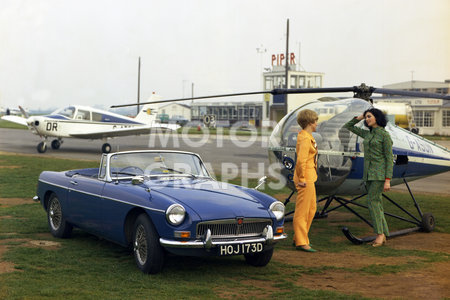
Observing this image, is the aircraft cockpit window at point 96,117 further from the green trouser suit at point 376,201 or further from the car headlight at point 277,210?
the car headlight at point 277,210

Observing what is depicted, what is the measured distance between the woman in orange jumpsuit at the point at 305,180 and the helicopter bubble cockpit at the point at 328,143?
116 cm

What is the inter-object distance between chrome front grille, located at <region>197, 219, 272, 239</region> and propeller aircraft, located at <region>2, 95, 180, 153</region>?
23073 millimetres

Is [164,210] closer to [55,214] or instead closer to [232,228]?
[232,228]

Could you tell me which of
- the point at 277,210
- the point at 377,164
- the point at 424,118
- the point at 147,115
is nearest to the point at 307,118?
the point at 377,164

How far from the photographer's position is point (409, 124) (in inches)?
1902

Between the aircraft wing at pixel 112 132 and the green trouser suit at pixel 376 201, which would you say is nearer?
the green trouser suit at pixel 376 201

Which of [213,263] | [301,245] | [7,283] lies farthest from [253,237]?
[7,283]

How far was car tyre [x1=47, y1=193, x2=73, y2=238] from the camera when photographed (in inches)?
325

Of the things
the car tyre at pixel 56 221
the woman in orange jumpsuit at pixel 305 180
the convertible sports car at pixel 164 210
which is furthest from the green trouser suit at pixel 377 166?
the car tyre at pixel 56 221

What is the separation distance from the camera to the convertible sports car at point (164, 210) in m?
6.05

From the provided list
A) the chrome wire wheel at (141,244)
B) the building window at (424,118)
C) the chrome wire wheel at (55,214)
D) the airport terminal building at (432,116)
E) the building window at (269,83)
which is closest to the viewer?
the chrome wire wheel at (141,244)

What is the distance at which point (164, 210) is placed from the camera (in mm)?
6086

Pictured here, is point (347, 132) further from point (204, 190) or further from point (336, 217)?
point (204, 190)

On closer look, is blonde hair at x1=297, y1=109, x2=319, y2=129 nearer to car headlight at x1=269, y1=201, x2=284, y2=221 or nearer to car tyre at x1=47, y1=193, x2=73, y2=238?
car headlight at x1=269, y1=201, x2=284, y2=221
